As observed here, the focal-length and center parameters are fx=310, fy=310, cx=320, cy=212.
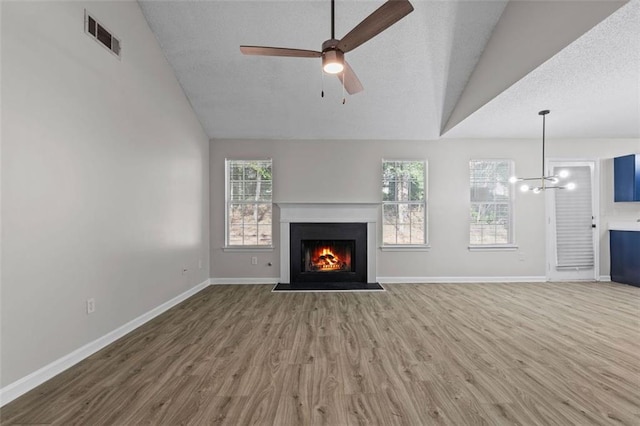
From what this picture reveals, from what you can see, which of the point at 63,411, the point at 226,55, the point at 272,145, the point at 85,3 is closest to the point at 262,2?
the point at 226,55

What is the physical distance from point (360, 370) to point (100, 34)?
145 inches

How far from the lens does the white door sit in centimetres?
558

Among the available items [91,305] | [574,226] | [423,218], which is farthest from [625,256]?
[91,305]

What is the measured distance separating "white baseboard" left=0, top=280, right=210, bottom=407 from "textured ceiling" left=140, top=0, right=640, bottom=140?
10.5 ft

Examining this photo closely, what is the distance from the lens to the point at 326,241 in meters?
5.61

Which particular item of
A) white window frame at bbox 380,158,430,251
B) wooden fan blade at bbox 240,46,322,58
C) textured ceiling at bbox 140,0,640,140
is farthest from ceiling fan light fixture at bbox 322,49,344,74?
white window frame at bbox 380,158,430,251

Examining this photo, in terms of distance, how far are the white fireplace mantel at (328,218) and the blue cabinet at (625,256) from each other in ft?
14.0

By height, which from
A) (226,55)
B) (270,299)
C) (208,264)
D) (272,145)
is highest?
(226,55)

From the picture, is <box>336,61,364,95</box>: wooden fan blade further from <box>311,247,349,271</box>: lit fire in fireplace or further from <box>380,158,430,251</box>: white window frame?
<box>311,247,349,271</box>: lit fire in fireplace

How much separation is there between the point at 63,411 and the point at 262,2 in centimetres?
398

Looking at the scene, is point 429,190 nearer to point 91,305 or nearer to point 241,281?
point 241,281

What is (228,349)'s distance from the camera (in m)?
2.75

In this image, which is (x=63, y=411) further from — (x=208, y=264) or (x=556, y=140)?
(x=556, y=140)

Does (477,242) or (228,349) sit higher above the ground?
(477,242)
